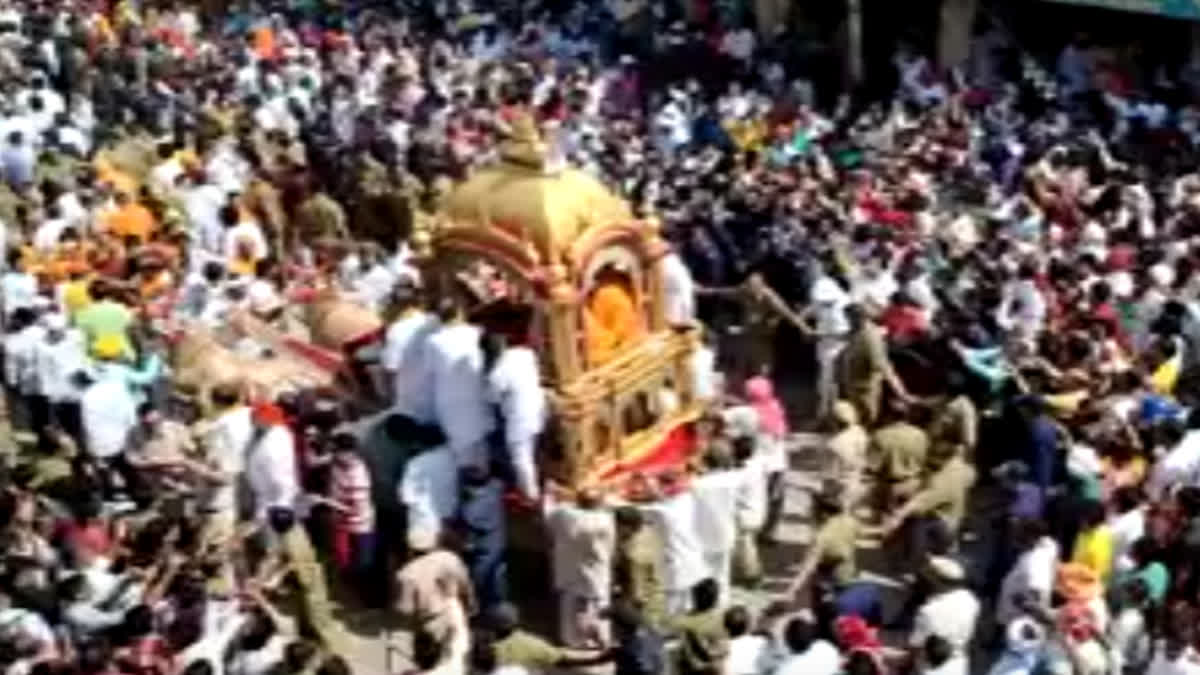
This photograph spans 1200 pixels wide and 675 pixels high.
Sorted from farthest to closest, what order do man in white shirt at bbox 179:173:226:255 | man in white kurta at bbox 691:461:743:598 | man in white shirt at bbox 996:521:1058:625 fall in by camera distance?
man in white shirt at bbox 179:173:226:255, man in white kurta at bbox 691:461:743:598, man in white shirt at bbox 996:521:1058:625

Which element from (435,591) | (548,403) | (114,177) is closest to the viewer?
(435,591)

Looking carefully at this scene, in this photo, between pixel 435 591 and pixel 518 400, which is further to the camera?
pixel 518 400

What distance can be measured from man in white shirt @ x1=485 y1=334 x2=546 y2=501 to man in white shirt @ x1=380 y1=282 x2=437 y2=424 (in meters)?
0.42

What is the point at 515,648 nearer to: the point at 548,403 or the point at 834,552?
the point at 834,552

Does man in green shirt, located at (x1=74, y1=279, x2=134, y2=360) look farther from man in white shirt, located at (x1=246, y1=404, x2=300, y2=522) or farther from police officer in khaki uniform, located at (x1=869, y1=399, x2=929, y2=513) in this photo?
police officer in khaki uniform, located at (x1=869, y1=399, x2=929, y2=513)

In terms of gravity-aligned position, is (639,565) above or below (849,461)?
below

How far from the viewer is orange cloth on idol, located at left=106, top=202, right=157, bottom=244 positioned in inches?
637

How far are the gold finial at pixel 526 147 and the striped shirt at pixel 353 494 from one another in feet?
6.57

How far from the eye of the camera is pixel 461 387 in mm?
12805

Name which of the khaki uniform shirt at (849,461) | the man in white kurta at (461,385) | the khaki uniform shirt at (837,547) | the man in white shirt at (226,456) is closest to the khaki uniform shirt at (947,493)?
the khaki uniform shirt at (849,461)

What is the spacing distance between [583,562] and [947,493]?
6.49 feet

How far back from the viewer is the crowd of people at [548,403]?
36.3 ft

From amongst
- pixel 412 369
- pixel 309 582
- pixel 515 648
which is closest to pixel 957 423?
pixel 412 369

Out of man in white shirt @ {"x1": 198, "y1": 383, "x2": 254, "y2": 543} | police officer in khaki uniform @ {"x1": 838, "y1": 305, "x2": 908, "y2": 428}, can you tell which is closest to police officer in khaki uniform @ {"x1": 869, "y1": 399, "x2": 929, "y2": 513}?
police officer in khaki uniform @ {"x1": 838, "y1": 305, "x2": 908, "y2": 428}
